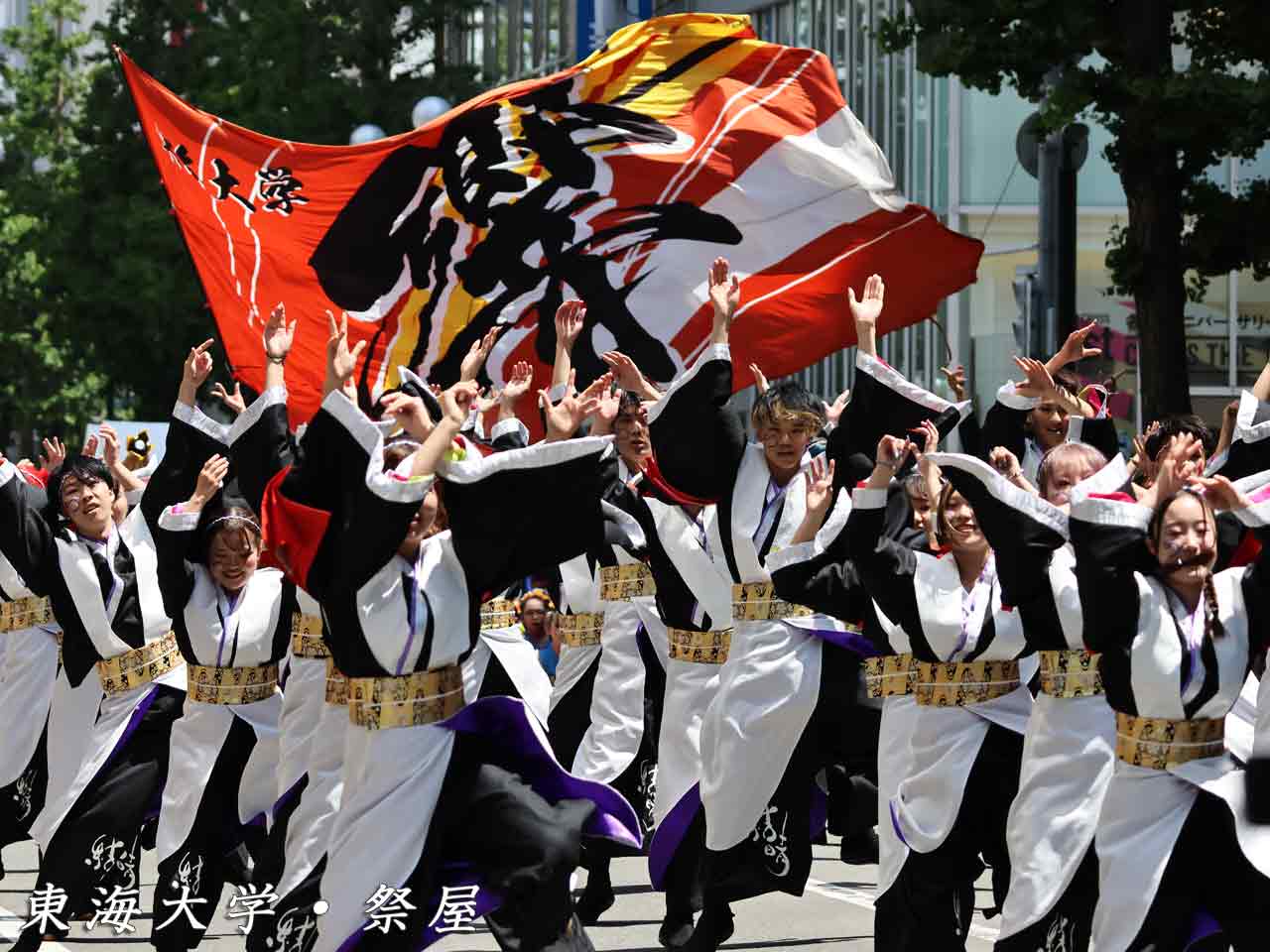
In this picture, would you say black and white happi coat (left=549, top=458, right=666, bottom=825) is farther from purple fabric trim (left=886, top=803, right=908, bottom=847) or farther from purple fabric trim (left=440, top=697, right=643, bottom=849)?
purple fabric trim (left=440, top=697, right=643, bottom=849)

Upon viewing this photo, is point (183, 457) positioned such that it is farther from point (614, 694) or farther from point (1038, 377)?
point (1038, 377)

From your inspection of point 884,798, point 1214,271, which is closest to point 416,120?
point 1214,271

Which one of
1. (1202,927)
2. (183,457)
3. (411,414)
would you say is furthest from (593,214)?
(1202,927)

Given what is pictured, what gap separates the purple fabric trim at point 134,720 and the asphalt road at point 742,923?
0.79 metres

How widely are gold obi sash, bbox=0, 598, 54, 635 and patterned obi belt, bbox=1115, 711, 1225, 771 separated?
585cm

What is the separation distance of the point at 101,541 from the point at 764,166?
365 cm

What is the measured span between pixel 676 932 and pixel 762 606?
120 centimetres

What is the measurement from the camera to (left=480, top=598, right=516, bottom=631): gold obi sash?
9.44 m

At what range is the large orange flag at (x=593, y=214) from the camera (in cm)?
1086

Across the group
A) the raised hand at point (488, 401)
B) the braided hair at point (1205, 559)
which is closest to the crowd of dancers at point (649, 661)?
the braided hair at point (1205, 559)

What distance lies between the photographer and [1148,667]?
616 centimetres

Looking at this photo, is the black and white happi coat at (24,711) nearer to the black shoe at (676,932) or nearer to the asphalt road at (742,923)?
the asphalt road at (742,923)

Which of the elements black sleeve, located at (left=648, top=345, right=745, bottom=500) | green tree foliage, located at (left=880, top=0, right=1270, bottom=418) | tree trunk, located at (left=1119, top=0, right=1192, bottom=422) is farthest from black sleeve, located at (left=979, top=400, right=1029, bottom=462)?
tree trunk, located at (left=1119, top=0, right=1192, bottom=422)

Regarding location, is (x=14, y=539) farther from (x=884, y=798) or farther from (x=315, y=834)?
(x=884, y=798)
